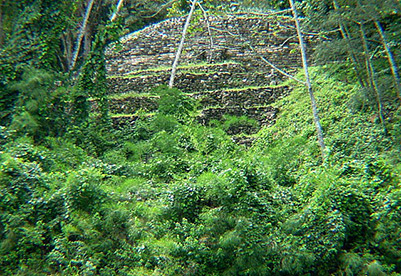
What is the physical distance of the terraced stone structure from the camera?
15.0m

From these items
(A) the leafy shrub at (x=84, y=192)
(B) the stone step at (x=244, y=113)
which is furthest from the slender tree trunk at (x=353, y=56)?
(A) the leafy shrub at (x=84, y=192)

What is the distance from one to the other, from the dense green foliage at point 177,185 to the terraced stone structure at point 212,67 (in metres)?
2.65

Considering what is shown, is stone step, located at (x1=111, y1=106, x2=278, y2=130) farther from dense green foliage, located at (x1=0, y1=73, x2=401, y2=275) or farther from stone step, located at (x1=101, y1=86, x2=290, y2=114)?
dense green foliage, located at (x1=0, y1=73, x2=401, y2=275)

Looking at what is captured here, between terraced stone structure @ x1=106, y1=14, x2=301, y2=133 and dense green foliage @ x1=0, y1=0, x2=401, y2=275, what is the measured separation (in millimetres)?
2655

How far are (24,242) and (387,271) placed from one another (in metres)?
6.51

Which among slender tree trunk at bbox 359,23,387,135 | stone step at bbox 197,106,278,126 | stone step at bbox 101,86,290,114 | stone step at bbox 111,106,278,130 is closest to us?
slender tree trunk at bbox 359,23,387,135

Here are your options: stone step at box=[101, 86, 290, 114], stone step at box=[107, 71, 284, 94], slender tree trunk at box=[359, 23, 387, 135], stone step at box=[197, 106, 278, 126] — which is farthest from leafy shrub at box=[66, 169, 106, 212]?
stone step at box=[107, 71, 284, 94]

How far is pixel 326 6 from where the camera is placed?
12.7m

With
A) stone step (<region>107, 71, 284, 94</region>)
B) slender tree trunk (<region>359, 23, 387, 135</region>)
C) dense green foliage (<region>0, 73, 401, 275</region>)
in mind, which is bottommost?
dense green foliage (<region>0, 73, 401, 275</region>)

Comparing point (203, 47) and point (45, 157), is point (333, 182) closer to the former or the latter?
point (45, 157)

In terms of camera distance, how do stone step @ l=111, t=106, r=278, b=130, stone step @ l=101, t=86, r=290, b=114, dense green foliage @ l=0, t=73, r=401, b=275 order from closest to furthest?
dense green foliage @ l=0, t=73, r=401, b=275, stone step @ l=111, t=106, r=278, b=130, stone step @ l=101, t=86, r=290, b=114

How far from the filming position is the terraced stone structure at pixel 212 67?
15.0 m

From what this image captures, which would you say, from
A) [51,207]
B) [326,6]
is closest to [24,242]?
[51,207]

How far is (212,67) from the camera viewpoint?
16.9m
